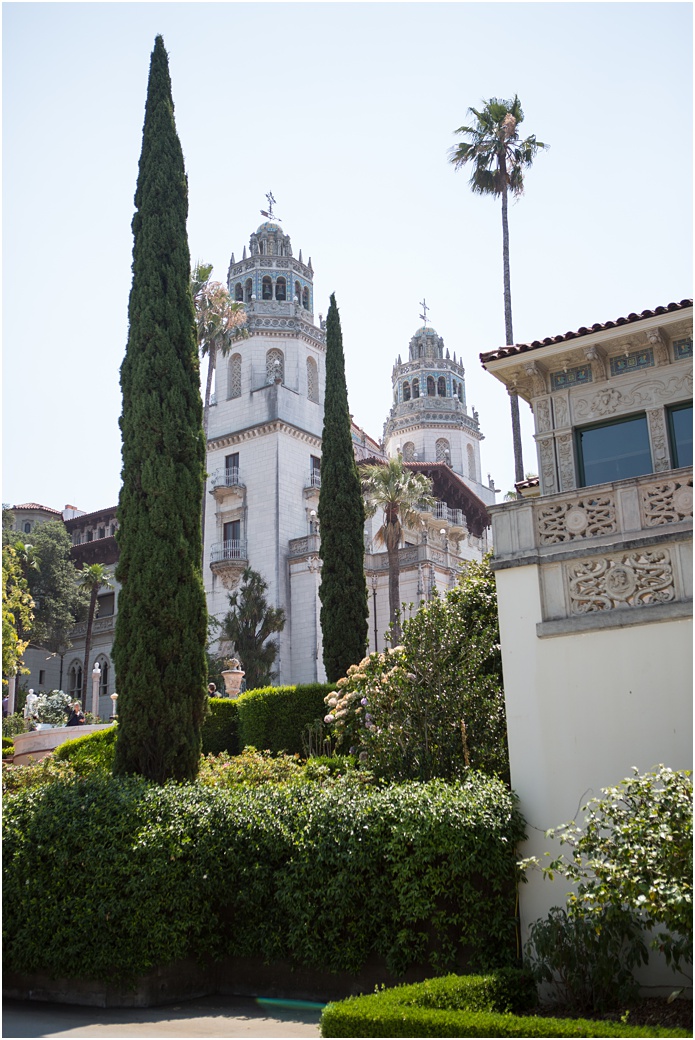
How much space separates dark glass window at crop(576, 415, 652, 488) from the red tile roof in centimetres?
133

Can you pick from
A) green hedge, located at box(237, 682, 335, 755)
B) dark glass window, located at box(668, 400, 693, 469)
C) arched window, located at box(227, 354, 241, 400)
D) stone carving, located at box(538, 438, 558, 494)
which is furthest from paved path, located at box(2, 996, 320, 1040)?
arched window, located at box(227, 354, 241, 400)

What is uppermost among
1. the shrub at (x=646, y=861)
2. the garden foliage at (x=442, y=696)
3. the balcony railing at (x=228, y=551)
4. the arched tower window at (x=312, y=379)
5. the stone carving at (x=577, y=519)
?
the arched tower window at (x=312, y=379)

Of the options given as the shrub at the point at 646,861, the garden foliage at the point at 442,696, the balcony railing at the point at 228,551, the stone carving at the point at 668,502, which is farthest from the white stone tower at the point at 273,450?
the shrub at the point at 646,861

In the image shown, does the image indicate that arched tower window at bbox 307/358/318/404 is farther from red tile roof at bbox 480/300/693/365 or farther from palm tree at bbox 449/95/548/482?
red tile roof at bbox 480/300/693/365

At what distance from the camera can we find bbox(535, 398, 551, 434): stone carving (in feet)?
46.3

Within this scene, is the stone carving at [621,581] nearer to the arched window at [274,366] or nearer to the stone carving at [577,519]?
the stone carving at [577,519]

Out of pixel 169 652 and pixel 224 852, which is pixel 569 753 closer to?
pixel 224 852

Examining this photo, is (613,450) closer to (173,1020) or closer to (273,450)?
(173,1020)

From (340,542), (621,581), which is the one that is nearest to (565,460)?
(621,581)

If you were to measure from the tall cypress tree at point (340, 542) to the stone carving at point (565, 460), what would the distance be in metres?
12.0

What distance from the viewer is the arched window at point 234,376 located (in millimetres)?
51719

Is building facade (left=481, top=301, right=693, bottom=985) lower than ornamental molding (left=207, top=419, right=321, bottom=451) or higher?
lower

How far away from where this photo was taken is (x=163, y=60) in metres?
18.3

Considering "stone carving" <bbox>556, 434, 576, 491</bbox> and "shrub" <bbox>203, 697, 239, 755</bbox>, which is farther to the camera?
"shrub" <bbox>203, 697, 239, 755</bbox>
